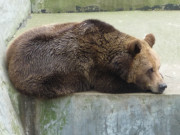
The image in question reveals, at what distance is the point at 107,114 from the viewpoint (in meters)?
4.79

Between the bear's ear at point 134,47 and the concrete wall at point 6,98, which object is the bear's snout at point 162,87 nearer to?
the bear's ear at point 134,47

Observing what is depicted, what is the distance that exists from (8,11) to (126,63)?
3.66 metres

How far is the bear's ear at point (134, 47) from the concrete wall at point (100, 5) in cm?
504

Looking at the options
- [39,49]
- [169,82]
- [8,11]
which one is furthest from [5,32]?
[169,82]

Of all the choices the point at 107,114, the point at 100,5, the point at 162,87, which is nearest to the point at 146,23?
the point at 100,5

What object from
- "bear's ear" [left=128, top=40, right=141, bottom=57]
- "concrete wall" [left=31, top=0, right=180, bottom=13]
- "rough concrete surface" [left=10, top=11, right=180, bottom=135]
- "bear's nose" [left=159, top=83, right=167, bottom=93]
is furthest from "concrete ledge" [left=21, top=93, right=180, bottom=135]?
"concrete wall" [left=31, top=0, right=180, bottom=13]

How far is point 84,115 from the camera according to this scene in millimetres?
4816

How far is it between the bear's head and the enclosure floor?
1986mm

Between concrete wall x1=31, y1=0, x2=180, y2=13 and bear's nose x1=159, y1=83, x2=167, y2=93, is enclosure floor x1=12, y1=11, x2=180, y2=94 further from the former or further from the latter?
bear's nose x1=159, y1=83, x2=167, y2=93

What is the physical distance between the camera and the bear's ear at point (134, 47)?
469 centimetres

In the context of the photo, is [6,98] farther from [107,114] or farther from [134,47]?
[134,47]

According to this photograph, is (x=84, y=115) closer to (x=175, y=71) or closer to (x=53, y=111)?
(x=53, y=111)

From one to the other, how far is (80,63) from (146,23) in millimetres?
4376

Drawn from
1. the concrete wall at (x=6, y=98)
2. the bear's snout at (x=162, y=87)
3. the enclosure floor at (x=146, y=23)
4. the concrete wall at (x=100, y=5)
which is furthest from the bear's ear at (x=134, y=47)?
the concrete wall at (x=100, y=5)
